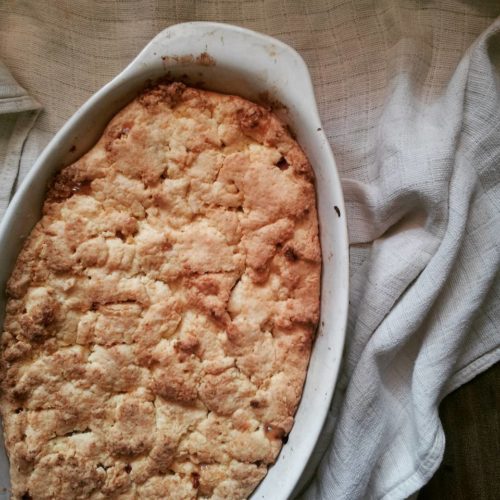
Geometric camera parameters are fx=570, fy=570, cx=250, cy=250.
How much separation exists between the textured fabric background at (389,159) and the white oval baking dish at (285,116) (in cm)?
17

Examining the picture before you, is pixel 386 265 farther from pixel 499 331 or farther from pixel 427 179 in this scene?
pixel 499 331

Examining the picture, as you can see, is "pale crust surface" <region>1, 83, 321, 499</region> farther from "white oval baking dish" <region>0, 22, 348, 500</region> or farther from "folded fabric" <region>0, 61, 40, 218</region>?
"folded fabric" <region>0, 61, 40, 218</region>

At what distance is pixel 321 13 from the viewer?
1608 millimetres

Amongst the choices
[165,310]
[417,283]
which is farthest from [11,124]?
[417,283]

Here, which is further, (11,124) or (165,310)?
(11,124)

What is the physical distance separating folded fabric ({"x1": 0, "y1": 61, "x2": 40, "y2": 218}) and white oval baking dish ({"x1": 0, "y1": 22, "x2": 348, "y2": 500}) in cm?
26

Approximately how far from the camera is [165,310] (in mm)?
1338

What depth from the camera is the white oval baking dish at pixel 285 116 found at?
4.30ft

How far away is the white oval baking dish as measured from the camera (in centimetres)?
131

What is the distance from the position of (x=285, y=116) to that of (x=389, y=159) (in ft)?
1.01

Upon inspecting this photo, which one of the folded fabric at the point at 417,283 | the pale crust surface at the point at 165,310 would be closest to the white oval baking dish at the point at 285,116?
the pale crust surface at the point at 165,310

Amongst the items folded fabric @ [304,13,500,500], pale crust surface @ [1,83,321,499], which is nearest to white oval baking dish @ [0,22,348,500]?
pale crust surface @ [1,83,321,499]

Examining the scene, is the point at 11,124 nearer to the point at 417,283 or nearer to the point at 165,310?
the point at 165,310

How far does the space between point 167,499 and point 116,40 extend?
3.99 feet
